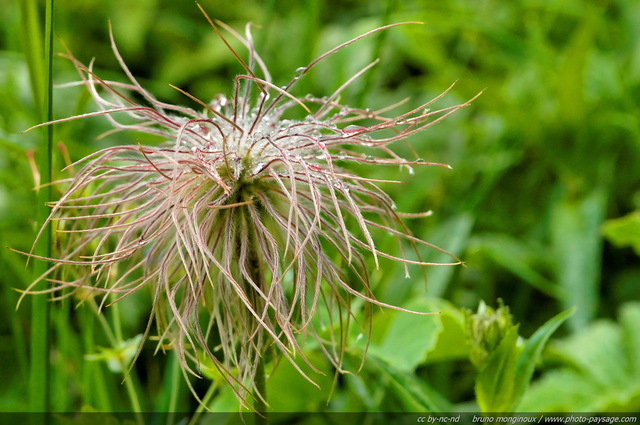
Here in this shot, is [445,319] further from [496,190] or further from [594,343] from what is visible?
[496,190]

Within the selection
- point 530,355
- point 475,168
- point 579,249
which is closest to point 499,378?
point 530,355

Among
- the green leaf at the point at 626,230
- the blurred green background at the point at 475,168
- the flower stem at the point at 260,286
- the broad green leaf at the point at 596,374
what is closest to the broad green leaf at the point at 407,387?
the blurred green background at the point at 475,168

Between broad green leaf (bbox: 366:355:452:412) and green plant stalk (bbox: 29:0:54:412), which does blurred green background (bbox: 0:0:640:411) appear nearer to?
broad green leaf (bbox: 366:355:452:412)

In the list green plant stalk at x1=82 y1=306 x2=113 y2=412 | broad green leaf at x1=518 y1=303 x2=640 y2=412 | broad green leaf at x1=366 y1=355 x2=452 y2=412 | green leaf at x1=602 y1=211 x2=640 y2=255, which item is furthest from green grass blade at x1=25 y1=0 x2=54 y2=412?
green leaf at x1=602 y1=211 x2=640 y2=255

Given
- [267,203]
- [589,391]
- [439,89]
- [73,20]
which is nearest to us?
[267,203]

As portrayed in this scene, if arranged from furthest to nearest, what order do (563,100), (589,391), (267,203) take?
(563,100)
(589,391)
(267,203)

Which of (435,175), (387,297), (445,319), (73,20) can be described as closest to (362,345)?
(445,319)

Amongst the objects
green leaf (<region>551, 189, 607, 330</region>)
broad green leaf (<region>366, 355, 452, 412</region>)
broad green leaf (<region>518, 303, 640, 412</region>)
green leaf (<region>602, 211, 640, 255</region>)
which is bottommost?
broad green leaf (<region>518, 303, 640, 412</region>)
